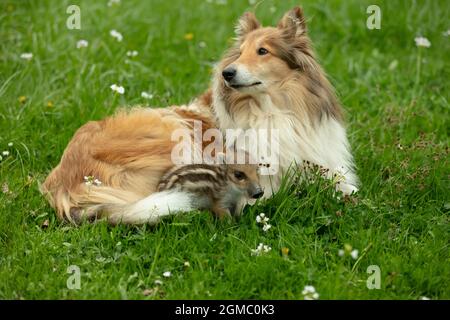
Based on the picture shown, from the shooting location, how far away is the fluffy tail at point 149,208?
436 centimetres

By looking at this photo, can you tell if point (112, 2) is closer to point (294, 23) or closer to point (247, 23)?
point (247, 23)

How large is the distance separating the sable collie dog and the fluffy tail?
0.14 feet

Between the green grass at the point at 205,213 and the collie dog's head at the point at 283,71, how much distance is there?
25.3 inches

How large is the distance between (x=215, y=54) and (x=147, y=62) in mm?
766

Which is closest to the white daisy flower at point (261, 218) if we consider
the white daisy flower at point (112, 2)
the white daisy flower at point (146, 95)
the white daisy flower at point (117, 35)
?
the white daisy flower at point (146, 95)

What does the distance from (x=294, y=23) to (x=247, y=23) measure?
0.39m

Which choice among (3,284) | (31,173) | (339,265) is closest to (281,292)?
(339,265)

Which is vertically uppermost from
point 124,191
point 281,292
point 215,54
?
point 215,54

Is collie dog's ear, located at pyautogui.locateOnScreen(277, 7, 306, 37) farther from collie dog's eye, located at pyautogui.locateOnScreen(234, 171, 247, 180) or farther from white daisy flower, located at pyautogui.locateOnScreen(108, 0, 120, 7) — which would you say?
white daisy flower, located at pyautogui.locateOnScreen(108, 0, 120, 7)

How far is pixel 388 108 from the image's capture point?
6.43 meters

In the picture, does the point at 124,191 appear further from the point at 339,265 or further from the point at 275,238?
the point at 339,265

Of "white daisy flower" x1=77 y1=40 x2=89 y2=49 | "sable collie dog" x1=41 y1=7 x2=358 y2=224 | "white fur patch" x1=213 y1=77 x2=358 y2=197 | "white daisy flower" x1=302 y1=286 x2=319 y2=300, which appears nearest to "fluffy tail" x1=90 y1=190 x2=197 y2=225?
"sable collie dog" x1=41 y1=7 x2=358 y2=224

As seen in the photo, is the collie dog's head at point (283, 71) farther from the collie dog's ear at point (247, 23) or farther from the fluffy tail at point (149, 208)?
the fluffy tail at point (149, 208)

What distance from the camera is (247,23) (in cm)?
513
